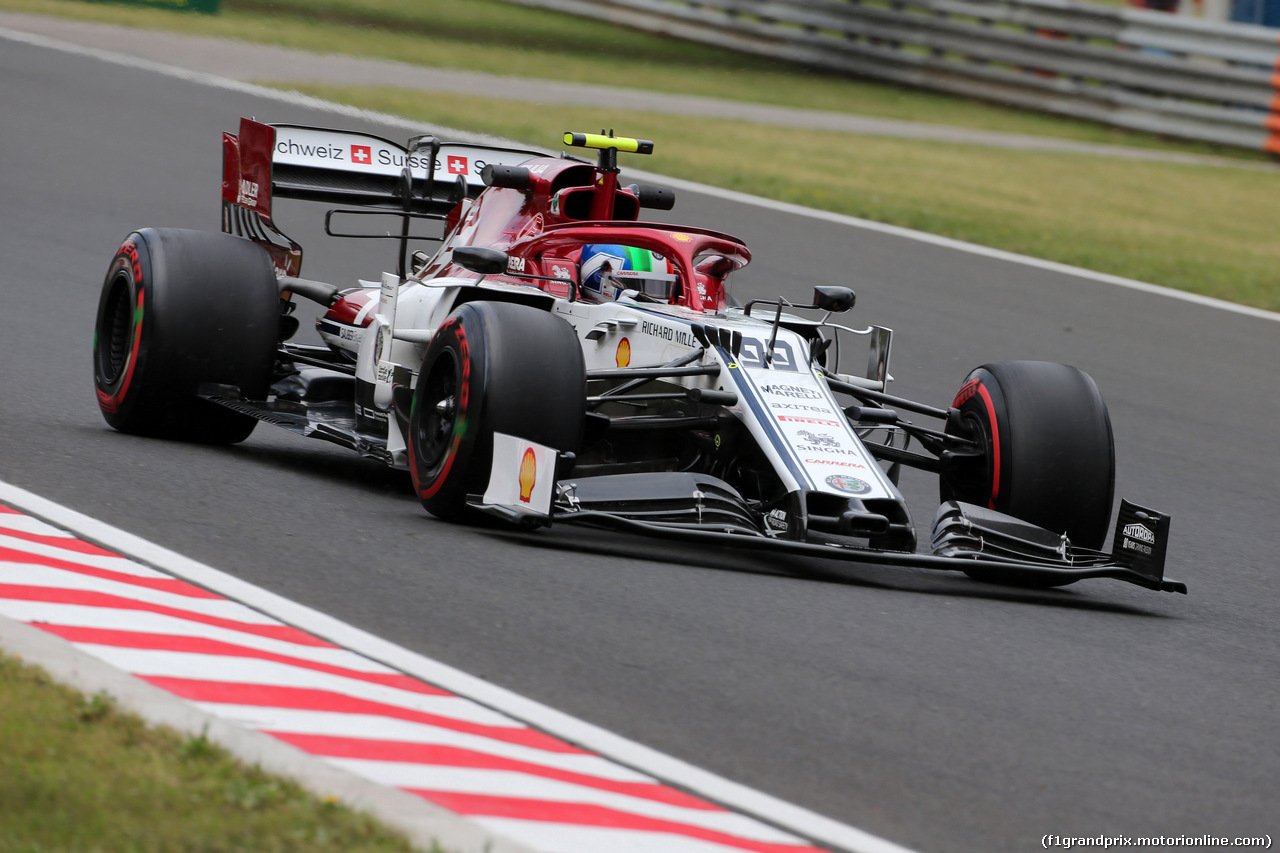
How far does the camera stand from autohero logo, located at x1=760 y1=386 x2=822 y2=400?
275 inches

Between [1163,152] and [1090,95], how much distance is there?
1.92 m

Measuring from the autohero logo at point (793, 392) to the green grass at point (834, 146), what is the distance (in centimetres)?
888

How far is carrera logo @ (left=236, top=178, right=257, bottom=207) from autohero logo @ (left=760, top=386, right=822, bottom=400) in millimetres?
3212

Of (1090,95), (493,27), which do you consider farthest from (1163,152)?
(493,27)

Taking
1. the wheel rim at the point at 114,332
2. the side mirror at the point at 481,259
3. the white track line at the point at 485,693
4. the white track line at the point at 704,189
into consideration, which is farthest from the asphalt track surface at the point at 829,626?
the white track line at the point at 704,189

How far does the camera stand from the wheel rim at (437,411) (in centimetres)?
701

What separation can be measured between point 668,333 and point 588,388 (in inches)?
20.1

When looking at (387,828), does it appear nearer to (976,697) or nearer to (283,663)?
(283,663)

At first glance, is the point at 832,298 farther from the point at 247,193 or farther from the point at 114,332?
the point at 114,332

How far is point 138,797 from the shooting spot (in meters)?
3.68

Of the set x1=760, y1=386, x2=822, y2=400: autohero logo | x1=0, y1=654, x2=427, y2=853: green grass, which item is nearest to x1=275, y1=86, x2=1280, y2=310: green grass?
x1=760, y1=386, x2=822, y2=400: autohero logo

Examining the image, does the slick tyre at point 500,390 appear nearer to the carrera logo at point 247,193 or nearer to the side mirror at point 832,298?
the side mirror at point 832,298

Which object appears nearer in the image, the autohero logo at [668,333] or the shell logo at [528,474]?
the shell logo at [528,474]

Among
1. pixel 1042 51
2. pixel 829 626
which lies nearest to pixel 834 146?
pixel 1042 51
